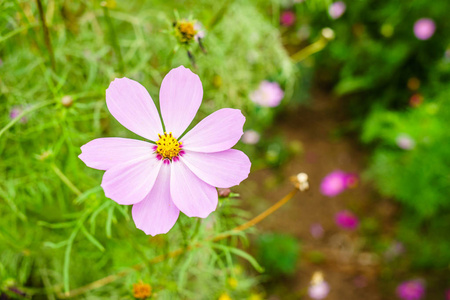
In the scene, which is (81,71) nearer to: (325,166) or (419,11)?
(325,166)

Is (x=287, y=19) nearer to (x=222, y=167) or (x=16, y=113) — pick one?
(x=16, y=113)

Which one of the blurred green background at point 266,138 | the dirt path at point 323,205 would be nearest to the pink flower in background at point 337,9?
the blurred green background at point 266,138

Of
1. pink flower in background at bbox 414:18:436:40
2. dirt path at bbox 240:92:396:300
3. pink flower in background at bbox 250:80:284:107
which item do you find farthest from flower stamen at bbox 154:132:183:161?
pink flower in background at bbox 414:18:436:40

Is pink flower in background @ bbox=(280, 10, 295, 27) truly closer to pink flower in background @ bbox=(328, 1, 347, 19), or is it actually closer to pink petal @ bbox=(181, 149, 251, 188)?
pink flower in background @ bbox=(328, 1, 347, 19)

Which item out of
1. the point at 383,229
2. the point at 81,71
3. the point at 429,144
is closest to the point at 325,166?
the point at 383,229

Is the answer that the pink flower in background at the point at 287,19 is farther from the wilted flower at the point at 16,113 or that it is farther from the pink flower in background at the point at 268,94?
the wilted flower at the point at 16,113

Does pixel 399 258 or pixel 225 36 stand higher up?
pixel 225 36
